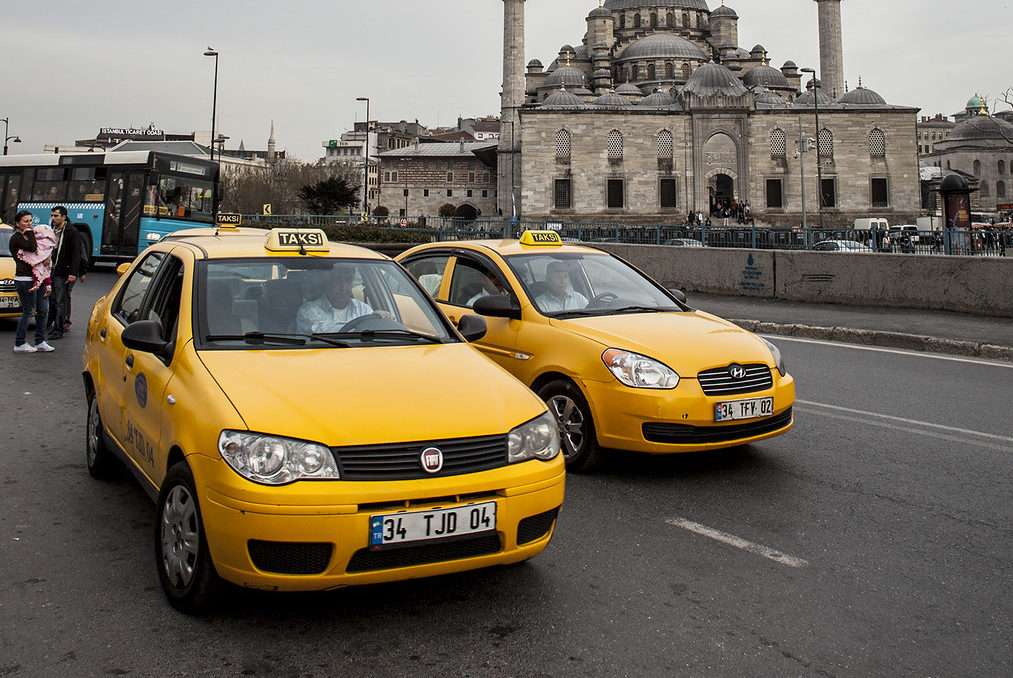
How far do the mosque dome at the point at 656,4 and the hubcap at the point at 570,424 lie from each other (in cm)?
8944

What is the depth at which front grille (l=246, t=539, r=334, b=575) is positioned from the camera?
3154 mm

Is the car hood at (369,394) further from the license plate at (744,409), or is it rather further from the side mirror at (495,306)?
the side mirror at (495,306)

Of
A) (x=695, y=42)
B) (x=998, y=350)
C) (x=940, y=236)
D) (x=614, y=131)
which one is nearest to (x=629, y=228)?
(x=940, y=236)

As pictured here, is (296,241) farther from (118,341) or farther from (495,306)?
(495,306)

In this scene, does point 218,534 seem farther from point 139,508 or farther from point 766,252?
point 766,252

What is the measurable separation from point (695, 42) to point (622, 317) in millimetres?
88767

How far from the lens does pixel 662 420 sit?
5.35 metres

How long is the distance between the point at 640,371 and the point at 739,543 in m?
1.40

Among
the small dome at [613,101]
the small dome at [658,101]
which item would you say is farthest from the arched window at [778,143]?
the small dome at [613,101]

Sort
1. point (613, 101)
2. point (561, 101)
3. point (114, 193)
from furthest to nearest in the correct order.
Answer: point (613, 101), point (561, 101), point (114, 193)

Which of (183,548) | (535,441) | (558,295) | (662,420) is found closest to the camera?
(183,548)

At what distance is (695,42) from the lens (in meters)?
87.8

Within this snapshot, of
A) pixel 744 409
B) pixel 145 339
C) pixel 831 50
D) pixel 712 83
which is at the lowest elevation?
pixel 744 409

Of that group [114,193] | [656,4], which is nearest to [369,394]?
[114,193]
